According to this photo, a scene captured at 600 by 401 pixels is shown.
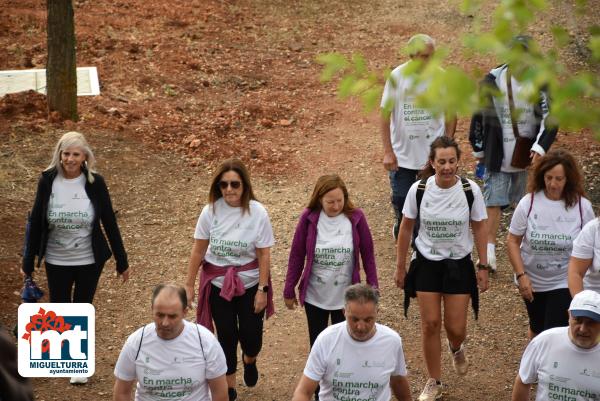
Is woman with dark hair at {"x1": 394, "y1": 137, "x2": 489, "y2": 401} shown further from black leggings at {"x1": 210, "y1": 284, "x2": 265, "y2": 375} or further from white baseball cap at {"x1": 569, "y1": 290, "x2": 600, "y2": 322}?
white baseball cap at {"x1": 569, "y1": 290, "x2": 600, "y2": 322}

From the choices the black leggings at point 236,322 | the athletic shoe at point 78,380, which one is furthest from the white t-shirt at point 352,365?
the athletic shoe at point 78,380

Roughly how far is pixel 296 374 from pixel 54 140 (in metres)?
5.57

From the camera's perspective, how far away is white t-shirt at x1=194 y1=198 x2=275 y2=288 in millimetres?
7906

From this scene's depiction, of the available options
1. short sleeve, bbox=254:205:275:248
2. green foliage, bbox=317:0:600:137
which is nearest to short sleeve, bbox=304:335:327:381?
short sleeve, bbox=254:205:275:248

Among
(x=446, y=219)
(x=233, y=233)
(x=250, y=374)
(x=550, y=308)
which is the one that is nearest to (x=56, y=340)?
(x=250, y=374)

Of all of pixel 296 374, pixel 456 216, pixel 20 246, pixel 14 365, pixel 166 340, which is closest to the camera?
pixel 14 365

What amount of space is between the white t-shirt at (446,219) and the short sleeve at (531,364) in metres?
1.45

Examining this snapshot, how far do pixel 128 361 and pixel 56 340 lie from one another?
6.08ft

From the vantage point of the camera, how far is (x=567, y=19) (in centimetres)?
1766

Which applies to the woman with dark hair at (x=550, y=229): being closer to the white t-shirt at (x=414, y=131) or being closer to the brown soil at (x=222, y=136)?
the brown soil at (x=222, y=136)

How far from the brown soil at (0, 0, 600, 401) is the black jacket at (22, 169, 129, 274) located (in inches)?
42.8

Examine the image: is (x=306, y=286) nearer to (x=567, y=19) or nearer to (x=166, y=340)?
(x=166, y=340)

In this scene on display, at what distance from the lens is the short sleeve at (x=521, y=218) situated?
7.87m

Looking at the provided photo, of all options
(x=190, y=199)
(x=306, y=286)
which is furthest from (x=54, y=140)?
(x=306, y=286)
